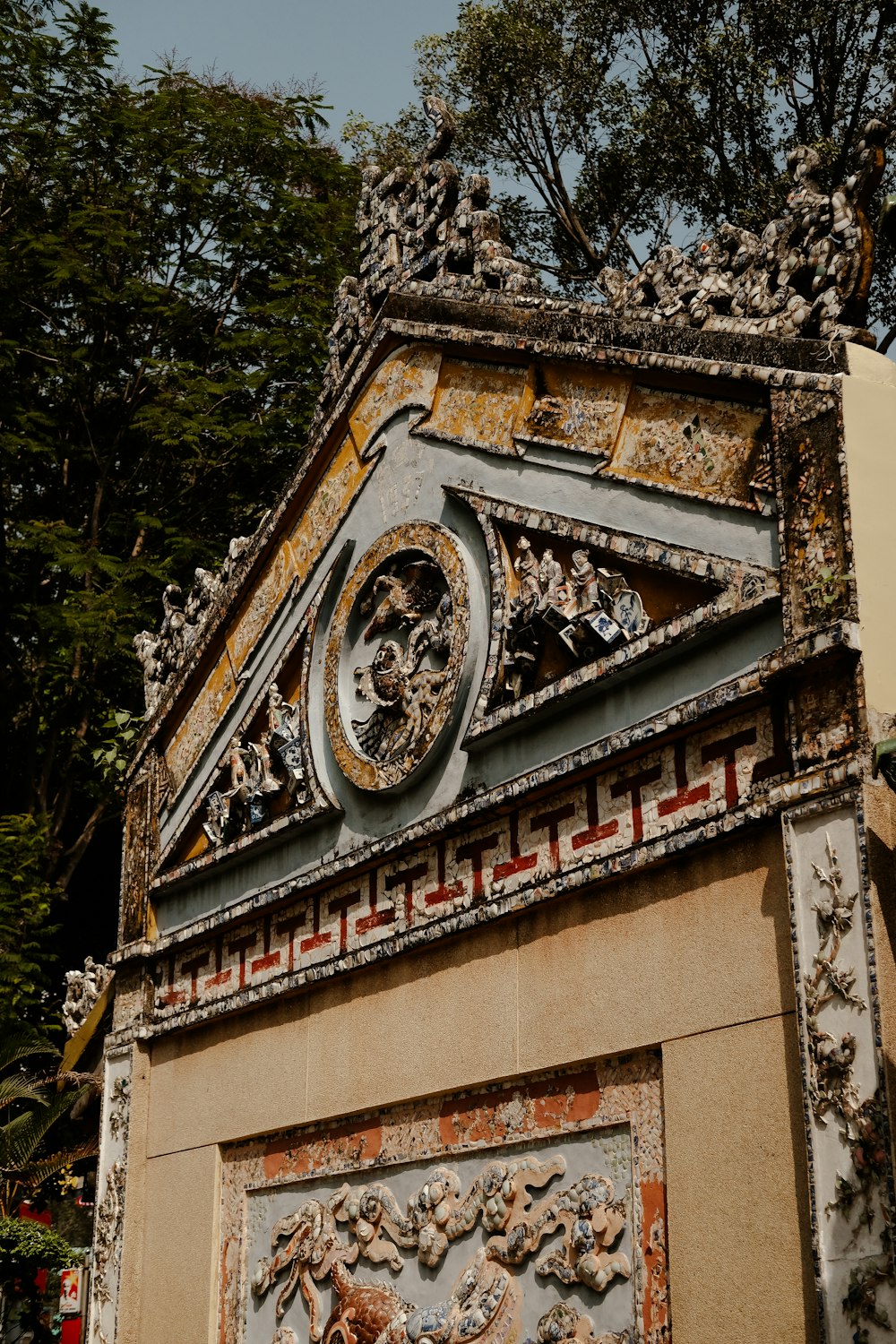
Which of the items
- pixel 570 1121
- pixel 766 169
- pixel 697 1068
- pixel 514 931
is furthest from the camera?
pixel 766 169

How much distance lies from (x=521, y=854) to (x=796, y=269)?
273 cm

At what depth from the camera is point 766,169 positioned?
17328 mm

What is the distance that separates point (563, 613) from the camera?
731 cm

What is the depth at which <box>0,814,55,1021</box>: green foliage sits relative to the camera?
1312 centimetres

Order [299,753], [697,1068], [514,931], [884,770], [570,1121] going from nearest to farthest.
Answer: [884,770] < [697,1068] < [570,1121] < [514,931] < [299,753]

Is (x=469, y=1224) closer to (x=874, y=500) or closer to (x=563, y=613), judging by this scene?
(x=563, y=613)

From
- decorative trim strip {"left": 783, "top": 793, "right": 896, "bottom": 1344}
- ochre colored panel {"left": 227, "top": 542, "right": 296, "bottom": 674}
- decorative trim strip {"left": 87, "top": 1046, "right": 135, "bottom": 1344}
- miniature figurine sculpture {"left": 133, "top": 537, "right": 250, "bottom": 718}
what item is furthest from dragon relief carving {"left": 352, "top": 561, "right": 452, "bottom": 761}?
decorative trim strip {"left": 87, "top": 1046, "right": 135, "bottom": 1344}

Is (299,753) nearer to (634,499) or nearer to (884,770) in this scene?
(634,499)

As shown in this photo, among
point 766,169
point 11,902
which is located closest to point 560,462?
point 11,902

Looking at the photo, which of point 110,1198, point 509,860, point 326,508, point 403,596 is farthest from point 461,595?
point 110,1198

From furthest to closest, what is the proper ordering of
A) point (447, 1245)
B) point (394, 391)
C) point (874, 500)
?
1. point (394, 391)
2. point (447, 1245)
3. point (874, 500)

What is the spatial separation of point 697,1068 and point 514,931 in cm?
132

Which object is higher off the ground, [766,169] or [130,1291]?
[766,169]

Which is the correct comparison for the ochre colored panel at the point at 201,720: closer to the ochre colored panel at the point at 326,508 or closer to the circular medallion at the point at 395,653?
the ochre colored panel at the point at 326,508
